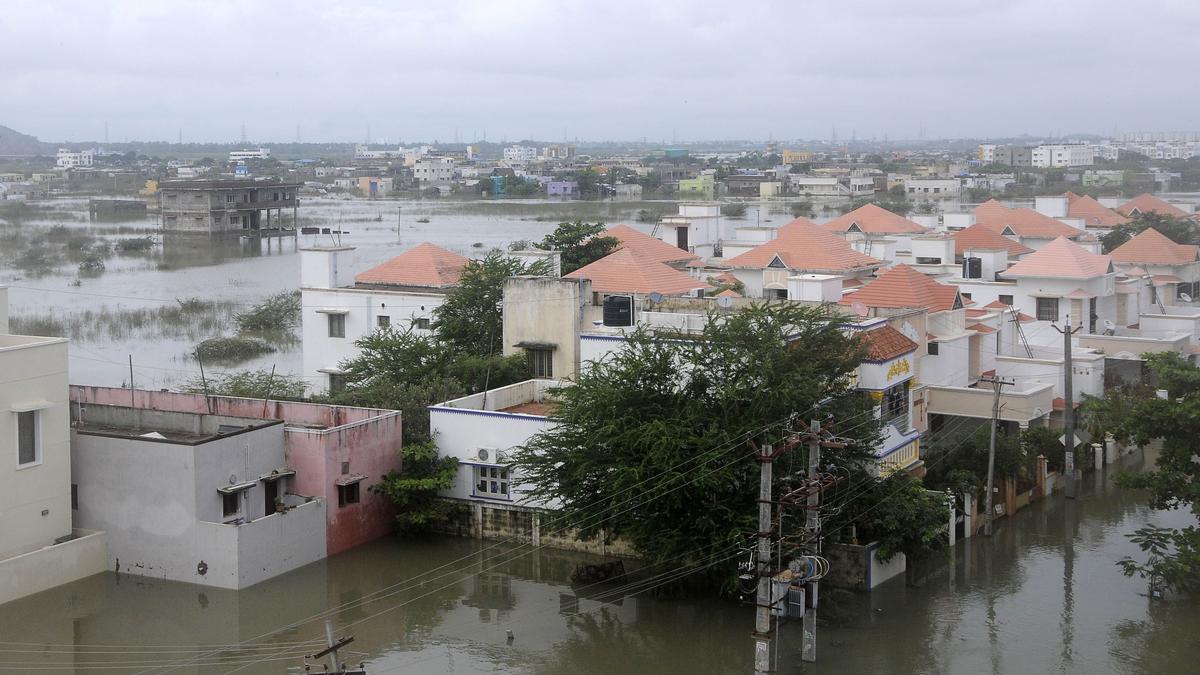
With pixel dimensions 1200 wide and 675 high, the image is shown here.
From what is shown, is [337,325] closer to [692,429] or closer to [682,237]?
[692,429]

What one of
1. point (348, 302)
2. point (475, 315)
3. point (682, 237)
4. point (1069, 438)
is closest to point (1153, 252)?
point (682, 237)

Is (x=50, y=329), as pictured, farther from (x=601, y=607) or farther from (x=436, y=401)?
(x=601, y=607)

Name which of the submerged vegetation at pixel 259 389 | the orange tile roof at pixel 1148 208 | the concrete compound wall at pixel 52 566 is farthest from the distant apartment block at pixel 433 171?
the concrete compound wall at pixel 52 566

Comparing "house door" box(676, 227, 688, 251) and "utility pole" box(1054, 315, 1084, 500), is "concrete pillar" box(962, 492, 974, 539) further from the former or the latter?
"house door" box(676, 227, 688, 251)

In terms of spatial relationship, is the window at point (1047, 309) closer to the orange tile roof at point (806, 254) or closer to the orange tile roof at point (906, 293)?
the orange tile roof at point (806, 254)

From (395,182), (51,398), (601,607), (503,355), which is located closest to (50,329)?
(503,355)
